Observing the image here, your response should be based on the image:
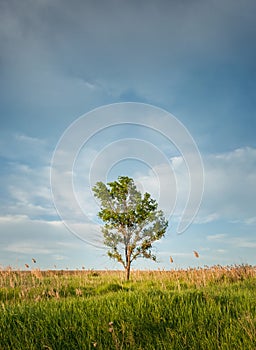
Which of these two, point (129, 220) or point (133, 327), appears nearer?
point (133, 327)

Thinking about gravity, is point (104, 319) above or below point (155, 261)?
below

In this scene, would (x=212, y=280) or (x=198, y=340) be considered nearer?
(x=198, y=340)

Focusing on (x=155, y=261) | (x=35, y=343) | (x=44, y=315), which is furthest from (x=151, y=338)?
(x=155, y=261)

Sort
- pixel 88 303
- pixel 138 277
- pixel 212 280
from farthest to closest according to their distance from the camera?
pixel 138 277 < pixel 212 280 < pixel 88 303

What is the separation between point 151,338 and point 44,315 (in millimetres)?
2177

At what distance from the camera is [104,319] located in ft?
18.1

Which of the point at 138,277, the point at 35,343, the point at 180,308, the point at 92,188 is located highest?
the point at 92,188

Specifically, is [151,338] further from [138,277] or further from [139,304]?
[138,277]

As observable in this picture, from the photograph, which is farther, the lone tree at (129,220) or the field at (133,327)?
the lone tree at (129,220)

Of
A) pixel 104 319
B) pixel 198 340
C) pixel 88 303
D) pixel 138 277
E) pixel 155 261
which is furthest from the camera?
pixel 155 261

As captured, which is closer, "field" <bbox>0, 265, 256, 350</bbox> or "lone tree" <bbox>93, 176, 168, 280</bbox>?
"field" <bbox>0, 265, 256, 350</bbox>

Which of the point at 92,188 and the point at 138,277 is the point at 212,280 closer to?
the point at 138,277

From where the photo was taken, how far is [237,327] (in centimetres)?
492

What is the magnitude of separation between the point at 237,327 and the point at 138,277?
12137mm
